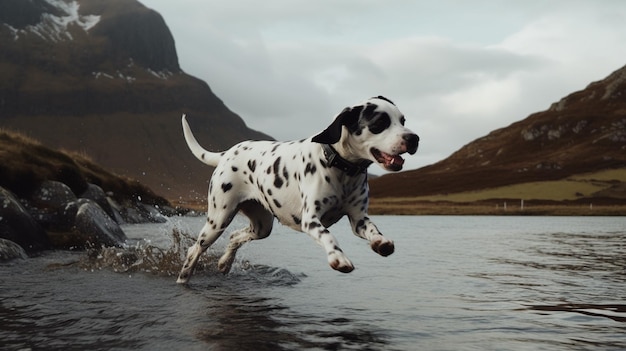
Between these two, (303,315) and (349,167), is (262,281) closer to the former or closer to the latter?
(303,315)

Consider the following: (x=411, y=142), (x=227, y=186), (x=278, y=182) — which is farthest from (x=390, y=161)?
(x=227, y=186)

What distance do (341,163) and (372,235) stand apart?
3.16 feet

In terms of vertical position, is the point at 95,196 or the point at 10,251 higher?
the point at 95,196

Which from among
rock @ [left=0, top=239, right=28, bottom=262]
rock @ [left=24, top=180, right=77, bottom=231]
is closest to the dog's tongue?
rock @ [left=0, top=239, right=28, bottom=262]

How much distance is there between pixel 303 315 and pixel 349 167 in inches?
74.6

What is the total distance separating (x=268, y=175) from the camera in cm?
821

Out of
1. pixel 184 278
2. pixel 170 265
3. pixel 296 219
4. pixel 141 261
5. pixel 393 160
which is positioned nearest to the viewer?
pixel 393 160

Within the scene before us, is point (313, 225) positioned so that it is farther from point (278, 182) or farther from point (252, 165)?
point (252, 165)

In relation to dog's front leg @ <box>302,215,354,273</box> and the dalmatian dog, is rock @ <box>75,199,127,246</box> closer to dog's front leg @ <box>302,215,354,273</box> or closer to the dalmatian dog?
the dalmatian dog

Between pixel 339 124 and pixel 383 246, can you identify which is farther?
pixel 339 124

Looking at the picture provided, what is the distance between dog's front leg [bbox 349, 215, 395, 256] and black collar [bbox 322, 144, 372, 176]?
1.82 ft

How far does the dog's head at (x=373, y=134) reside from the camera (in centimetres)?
639

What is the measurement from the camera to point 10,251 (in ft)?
43.5

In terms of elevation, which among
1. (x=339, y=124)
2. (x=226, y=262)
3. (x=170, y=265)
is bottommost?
Result: (x=170, y=265)
